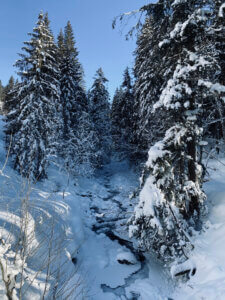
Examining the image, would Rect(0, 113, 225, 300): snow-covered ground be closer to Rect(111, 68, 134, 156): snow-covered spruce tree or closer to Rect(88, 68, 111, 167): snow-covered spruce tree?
Rect(111, 68, 134, 156): snow-covered spruce tree

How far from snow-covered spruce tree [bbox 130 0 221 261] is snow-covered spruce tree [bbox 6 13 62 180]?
8.71 m

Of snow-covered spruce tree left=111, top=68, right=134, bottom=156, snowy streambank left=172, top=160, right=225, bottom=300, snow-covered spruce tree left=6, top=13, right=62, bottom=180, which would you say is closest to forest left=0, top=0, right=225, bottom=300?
snowy streambank left=172, top=160, right=225, bottom=300

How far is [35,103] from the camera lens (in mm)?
12562

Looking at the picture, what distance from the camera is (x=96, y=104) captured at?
77.3 ft

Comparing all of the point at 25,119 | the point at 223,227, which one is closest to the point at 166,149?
the point at 223,227

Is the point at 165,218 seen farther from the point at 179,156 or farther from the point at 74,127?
the point at 74,127

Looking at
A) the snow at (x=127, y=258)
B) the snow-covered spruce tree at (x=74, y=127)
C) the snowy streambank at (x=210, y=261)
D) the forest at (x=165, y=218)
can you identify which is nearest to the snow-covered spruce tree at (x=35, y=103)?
the snow-covered spruce tree at (x=74, y=127)

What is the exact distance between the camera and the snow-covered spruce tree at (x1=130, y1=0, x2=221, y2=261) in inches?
234

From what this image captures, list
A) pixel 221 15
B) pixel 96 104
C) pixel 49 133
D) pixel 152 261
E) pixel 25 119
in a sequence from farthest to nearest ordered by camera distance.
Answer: pixel 96 104 → pixel 49 133 → pixel 25 119 → pixel 152 261 → pixel 221 15

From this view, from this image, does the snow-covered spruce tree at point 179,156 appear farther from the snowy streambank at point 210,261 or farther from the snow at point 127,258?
the snow at point 127,258

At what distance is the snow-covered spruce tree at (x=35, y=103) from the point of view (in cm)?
1245

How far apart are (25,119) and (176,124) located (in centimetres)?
1009

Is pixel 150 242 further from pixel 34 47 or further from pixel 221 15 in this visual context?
pixel 34 47

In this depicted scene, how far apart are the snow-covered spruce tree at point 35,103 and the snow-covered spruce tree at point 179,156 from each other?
871 cm
